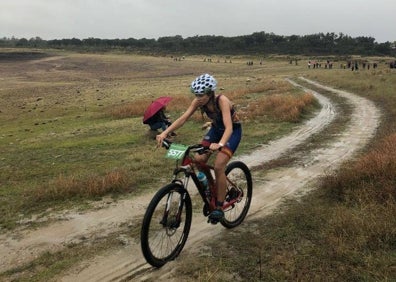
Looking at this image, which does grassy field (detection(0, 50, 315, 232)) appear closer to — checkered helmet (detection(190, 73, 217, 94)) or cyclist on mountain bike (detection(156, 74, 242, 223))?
cyclist on mountain bike (detection(156, 74, 242, 223))

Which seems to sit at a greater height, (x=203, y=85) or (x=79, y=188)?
(x=203, y=85)

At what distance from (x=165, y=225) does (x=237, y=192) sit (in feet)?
6.00

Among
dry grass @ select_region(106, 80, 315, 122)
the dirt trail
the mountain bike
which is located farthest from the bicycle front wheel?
dry grass @ select_region(106, 80, 315, 122)

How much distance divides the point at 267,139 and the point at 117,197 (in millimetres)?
7807

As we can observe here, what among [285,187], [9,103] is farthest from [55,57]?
[285,187]

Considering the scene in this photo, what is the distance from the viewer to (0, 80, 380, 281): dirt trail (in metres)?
5.98

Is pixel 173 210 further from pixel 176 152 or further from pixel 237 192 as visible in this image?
pixel 237 192

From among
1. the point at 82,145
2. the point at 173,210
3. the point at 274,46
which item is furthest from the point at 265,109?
the point at 274,46

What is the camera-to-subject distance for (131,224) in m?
7.79

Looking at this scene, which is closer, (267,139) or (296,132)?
(267,139)

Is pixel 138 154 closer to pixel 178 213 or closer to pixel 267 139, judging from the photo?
pixel 267 139

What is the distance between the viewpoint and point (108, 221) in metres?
7.95

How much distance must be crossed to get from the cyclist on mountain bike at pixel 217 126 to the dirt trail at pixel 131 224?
3.17 feet

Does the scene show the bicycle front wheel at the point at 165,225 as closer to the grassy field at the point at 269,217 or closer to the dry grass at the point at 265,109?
the grassy field at the point at 269,217
